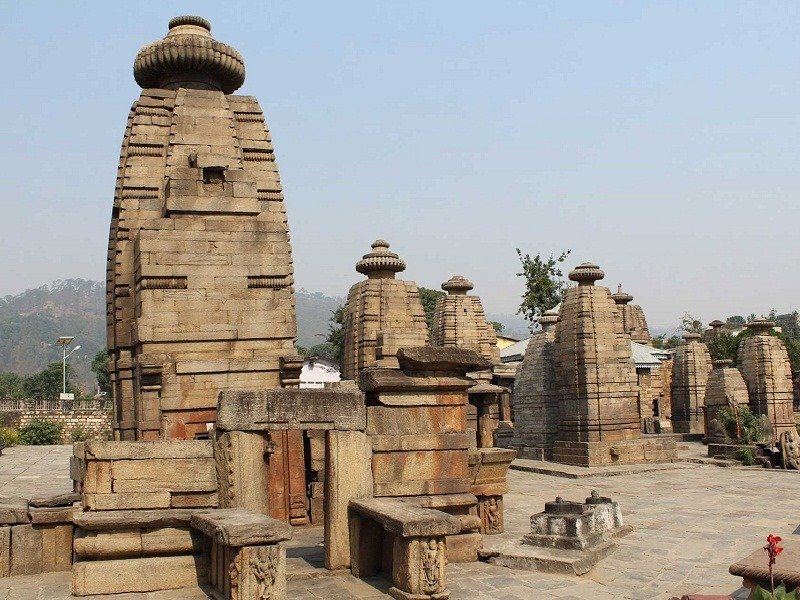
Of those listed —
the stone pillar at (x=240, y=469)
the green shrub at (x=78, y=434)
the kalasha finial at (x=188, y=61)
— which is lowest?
the green shrub at (x=78, y=434)

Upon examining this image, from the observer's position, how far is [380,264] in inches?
779

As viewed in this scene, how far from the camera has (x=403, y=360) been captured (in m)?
8.95

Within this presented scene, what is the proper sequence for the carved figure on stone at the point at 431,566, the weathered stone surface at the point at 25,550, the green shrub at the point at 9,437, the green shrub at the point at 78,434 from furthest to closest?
the green shrub at the point at 78,434 < the green shrub at the point at 9,437 < the weathered stone surface at the point at 25,550 < the carved figure on stone at the point at 431,566

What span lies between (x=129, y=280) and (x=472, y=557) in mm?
6617

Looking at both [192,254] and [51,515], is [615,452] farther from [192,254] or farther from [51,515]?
[51,515]

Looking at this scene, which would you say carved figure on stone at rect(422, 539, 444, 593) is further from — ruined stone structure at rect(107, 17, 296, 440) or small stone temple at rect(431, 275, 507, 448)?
small stone temple at rect(431, 275, 507, 448)

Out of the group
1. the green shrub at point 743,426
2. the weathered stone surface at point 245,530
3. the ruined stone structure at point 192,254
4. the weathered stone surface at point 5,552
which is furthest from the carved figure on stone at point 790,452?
the weathered stone surface at point 5,552

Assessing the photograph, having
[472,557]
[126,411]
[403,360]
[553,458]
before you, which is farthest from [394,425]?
[553,458]

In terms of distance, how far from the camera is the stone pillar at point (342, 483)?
8156mm

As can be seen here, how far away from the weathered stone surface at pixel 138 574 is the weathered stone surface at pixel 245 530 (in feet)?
2.22

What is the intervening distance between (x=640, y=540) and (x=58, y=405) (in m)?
45.1

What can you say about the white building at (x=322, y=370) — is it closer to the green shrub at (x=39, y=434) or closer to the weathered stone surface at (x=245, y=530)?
the green shrub at (x=39, y=434)

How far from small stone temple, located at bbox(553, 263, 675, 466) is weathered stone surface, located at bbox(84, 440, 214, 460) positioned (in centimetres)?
1466

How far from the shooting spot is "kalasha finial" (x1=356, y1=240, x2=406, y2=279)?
19.8 m
